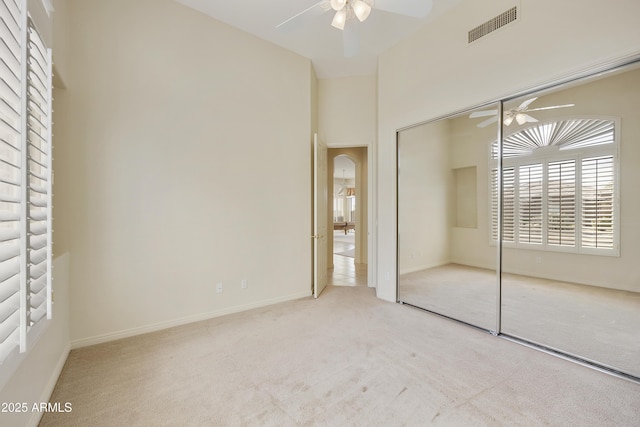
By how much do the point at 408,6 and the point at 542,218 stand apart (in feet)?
7.50

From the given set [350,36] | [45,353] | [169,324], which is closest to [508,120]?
[350,36]

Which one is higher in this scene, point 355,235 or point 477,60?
point 477,60

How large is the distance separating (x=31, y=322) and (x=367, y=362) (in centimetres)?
211

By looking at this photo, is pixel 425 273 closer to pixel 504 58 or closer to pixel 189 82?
pixel 504 58

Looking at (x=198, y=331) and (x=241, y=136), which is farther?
(x=241, y=136)

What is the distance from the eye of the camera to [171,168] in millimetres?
2896

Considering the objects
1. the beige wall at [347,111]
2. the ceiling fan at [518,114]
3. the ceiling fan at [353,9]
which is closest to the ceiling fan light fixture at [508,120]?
the ceiling fan at [518,114]

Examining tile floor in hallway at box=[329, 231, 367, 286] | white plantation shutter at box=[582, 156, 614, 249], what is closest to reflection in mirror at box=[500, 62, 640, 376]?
white plantation shutter at box=[582, 156, 614, 249]

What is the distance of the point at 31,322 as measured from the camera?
1301mm

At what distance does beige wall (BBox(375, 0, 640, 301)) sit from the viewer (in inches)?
80.4

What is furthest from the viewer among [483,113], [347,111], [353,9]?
[347,111]

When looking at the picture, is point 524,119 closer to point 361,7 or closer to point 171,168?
point 361,7

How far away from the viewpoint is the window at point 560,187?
7.34 feet

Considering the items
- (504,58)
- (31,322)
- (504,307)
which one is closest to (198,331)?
(31,322)
